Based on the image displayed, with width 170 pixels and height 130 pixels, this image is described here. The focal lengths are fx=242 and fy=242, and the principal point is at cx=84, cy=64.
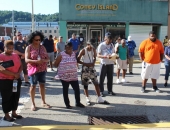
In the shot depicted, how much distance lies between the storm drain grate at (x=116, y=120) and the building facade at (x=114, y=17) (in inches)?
693

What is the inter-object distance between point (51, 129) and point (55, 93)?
298cm

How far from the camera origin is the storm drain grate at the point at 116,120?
513 cm

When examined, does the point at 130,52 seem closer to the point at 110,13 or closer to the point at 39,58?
the point at 39,58

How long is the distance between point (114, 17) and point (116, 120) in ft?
59.9

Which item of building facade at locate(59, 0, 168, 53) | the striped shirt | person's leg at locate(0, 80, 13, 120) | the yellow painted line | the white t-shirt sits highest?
building facade at locate(59, 0, 168, 53)

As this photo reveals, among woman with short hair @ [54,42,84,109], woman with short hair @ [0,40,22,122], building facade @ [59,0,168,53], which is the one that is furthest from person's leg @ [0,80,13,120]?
building facade @ [59,0,168,53]

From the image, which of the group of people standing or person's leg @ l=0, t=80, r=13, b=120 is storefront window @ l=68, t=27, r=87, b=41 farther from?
person's leg @ l=0, t=80, r=13, b=120

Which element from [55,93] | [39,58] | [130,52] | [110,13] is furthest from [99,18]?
[39,58]

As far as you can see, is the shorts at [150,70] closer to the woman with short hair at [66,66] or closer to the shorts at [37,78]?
the woman with short hair at [66,66]

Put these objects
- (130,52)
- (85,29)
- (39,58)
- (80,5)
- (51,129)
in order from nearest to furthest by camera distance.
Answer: (51,129)
(39,58)
(130,52)
(80,5)
(85,29)

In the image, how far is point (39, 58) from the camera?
5.66 metres

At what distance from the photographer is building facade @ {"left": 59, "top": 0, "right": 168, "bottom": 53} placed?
22141 mm

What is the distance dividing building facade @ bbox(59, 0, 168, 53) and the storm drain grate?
17.6 m

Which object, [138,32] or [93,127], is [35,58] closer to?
[93,127]
